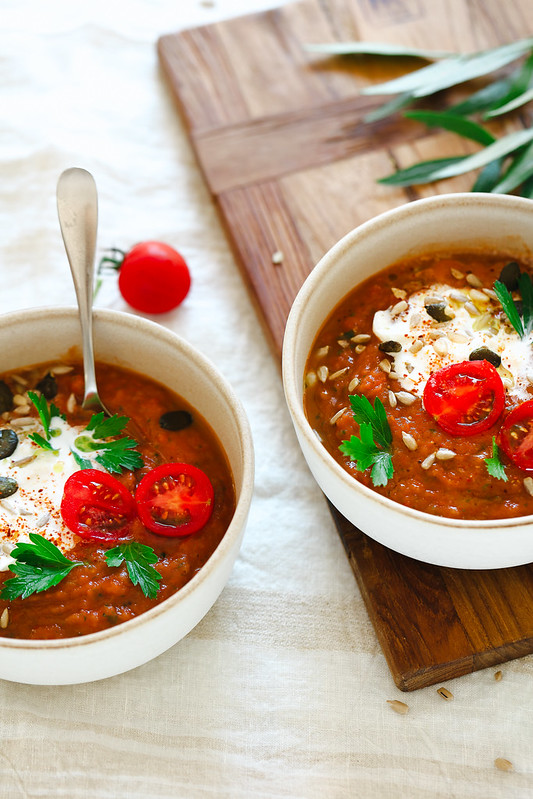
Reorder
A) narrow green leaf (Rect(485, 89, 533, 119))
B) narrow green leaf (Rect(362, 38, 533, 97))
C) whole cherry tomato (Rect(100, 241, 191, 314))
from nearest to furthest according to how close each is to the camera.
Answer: whole cherry tomato (Rect(100, 241, 191, 314)), narrow green leaf (Rect(485, 89, 533, 119)), narrow green leaf (Rect(362, 38, 533, 97))

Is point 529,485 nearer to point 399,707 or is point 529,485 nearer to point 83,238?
point 399,707

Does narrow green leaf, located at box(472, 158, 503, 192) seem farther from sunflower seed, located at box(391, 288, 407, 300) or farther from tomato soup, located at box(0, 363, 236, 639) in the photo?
tomato soup, located at box(0, 363, 236, 639)

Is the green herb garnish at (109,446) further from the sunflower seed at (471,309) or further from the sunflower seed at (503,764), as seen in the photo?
the sunflower seed at (503,764)

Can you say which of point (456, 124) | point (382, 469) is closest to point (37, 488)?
point (382, 469)

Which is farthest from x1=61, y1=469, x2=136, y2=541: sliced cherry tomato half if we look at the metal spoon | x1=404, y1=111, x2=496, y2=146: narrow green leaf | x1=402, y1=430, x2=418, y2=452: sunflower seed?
x1=404, y1=111, x2=496, y2=146: narrow green leaf

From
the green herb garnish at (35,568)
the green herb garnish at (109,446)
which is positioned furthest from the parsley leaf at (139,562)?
the green herb garnish at (109,446)

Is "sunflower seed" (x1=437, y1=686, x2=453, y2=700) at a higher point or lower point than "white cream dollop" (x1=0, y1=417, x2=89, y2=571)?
lower
